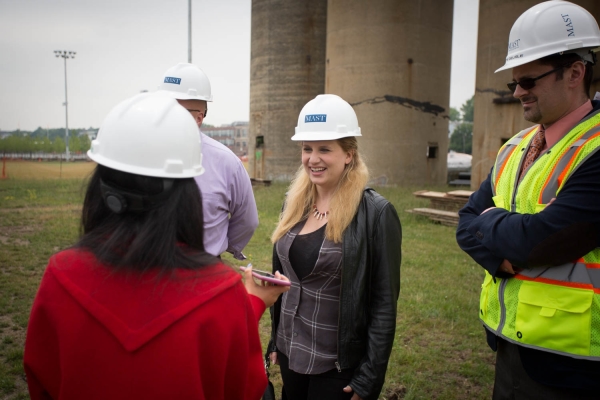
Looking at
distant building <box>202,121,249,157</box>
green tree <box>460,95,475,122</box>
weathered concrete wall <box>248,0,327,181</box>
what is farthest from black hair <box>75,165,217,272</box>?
green tree <box>460,95,475,122</box>

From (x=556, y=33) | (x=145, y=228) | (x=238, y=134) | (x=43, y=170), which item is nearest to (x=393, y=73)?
(x=238, y=134)

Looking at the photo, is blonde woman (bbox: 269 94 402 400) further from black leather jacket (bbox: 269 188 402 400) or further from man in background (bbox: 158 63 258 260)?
man in background (bbox: 158 63 258 260)

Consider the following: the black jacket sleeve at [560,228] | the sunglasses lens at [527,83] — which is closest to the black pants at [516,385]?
the black jacket sleeve at [560,228]

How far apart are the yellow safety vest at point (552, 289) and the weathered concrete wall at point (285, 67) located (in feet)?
63.2

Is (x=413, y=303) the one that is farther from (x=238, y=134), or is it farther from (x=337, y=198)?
(x=238, y=134)

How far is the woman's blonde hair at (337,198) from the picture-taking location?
2414mm

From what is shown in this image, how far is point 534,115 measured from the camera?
208cm

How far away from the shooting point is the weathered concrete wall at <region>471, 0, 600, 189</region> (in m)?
13.7

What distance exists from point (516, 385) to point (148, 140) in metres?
1.85

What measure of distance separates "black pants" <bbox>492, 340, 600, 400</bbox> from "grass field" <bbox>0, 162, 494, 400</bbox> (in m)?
1.74

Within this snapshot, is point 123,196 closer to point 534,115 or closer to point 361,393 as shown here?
point 361,393

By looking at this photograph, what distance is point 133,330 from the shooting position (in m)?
1.21

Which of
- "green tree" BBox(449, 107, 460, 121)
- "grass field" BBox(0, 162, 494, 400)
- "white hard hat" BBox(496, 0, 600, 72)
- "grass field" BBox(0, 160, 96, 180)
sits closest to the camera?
"white hard hat" BBox(496, 0, 600, 72)

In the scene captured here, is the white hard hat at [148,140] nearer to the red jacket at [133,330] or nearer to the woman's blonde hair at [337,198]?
the red jacket at [133,330]
